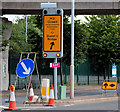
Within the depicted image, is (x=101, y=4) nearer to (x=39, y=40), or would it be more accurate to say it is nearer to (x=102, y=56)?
(x=39, y=40)

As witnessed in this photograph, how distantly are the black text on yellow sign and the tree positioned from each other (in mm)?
16860

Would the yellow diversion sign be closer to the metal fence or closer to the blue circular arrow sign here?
the blue circular arrow sign

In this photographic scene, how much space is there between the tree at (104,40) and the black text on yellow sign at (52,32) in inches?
664

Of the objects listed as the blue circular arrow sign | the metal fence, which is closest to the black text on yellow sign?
the blue circular arrow sign

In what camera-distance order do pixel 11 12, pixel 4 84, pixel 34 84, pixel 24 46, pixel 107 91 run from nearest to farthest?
pixel 107 91 < pixel 11 12 < pixel 4 84 < pixel 34 84 < pixel 24 46

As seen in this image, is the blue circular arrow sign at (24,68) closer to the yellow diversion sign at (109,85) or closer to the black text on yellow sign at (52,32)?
the black text on yellow sign at (52,32)

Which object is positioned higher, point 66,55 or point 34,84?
point 66,55

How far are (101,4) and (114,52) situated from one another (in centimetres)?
1282

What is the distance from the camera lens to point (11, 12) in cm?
2478

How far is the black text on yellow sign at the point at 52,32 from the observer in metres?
18.9

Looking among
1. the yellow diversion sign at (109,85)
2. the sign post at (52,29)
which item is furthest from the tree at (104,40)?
the sign post at (52,29)

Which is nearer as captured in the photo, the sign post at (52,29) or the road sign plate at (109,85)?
the sign post at (52,29)

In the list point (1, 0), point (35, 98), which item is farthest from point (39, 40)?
point (35, 98)

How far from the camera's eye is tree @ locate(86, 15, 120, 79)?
117ft
